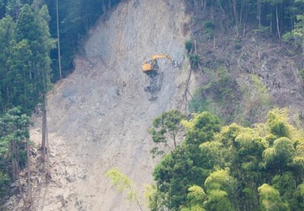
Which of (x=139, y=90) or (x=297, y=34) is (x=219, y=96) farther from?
(x=139, y=90)

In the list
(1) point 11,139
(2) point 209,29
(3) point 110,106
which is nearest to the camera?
(1) point 11,139

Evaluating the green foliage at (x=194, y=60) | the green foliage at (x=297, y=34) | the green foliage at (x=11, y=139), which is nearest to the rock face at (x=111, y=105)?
the green foliage at (x=194, y=60)

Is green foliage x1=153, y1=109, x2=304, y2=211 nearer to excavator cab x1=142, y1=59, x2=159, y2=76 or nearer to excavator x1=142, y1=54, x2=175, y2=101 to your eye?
excavator x1=142, y1=54, x2=175, y2=101

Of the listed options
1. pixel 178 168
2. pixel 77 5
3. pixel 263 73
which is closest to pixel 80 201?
pixel 178 168

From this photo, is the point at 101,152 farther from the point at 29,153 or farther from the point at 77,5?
the point at 77,5

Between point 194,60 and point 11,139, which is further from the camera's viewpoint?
point 194,60

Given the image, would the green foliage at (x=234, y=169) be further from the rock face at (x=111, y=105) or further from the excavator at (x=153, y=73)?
the excavator at (x=153, y=73)

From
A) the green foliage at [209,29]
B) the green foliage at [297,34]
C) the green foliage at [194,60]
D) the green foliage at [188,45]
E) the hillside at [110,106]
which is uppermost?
the green foliage at [297,34]

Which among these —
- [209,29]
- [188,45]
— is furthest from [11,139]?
[209,29]
